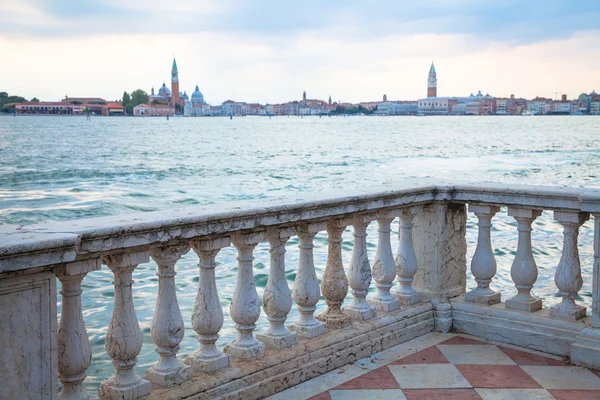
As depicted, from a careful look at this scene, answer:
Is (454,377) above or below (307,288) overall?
below

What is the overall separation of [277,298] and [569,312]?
194 cm

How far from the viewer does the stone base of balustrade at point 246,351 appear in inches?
142

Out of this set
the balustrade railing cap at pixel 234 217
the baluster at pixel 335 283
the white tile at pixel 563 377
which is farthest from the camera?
the baluster at pixel 335 283

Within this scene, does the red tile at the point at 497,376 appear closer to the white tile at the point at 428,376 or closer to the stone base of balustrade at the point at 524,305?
the white tile at the point at 428,376

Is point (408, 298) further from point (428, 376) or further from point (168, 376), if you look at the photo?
point (168, 376)

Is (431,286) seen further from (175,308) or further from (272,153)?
(272,153)

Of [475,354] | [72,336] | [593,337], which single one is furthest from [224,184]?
[72,336]

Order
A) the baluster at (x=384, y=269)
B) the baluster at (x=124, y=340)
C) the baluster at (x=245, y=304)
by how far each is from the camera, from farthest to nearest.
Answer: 1. the baluster at (x=384, y=269)
2. the baluster at (x=245, y=304)
3. the baluster at (x=124, y=340)

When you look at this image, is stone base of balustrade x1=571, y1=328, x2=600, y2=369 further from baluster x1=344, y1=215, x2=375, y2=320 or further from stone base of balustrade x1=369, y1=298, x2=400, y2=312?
baluster x1=344, y1=215, x2=375, y2=320

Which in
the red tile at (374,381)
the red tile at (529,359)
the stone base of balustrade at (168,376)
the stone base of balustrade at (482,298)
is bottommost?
the red tile at (529,359)

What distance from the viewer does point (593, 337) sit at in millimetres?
4160

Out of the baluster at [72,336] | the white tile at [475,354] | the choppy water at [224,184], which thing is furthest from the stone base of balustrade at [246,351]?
the choppy water at [224,184]

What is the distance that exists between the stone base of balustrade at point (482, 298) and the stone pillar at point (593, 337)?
69cm

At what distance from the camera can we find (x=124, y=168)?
38281 millimetres
